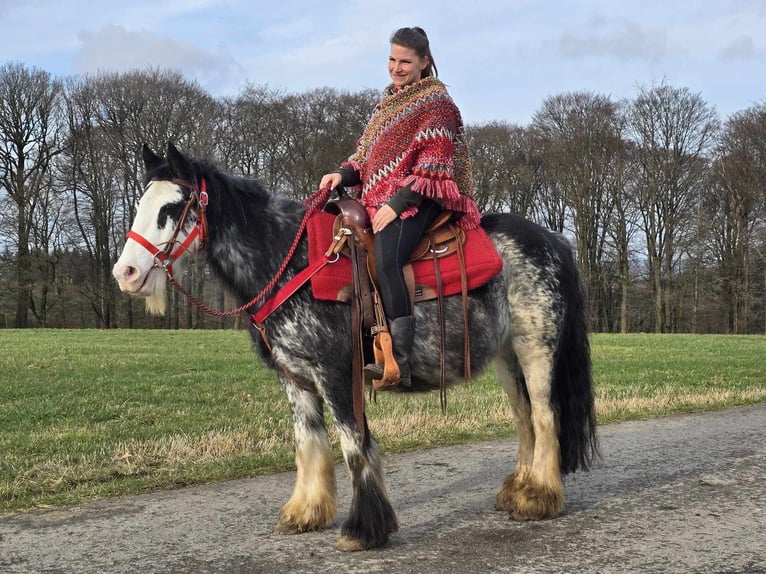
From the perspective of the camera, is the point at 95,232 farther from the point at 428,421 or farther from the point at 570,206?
the point at 428,421

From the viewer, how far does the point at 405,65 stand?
4988 millimetres

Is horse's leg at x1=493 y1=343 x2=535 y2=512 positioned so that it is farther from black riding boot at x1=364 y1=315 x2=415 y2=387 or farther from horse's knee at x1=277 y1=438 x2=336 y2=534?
horse's knee at x1=277 y1=438 x2=336 y2=534

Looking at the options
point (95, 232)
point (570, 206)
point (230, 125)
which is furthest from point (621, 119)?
point (95, 232)

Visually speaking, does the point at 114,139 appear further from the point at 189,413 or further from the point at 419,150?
the point at 419,150

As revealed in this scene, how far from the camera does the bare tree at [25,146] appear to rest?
42000 mm

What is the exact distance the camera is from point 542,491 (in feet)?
16.2

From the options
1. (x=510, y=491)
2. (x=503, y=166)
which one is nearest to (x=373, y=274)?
(x=510, y=491)

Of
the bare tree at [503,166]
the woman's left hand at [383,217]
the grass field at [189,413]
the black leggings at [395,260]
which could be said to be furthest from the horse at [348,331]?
the bare tree at [503,166]

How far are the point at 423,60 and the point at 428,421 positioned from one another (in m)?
4.90

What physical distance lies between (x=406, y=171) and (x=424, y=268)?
69 cm

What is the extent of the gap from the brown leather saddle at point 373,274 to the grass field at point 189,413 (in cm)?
235

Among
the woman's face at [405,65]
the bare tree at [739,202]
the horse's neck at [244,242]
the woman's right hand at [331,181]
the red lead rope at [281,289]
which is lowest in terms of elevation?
the red lead rope at [281,289]

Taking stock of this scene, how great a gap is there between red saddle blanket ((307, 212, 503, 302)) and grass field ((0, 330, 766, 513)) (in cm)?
248

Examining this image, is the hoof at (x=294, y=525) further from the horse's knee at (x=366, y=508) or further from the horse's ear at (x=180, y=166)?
the horse's ear at (x=180, y=166)
